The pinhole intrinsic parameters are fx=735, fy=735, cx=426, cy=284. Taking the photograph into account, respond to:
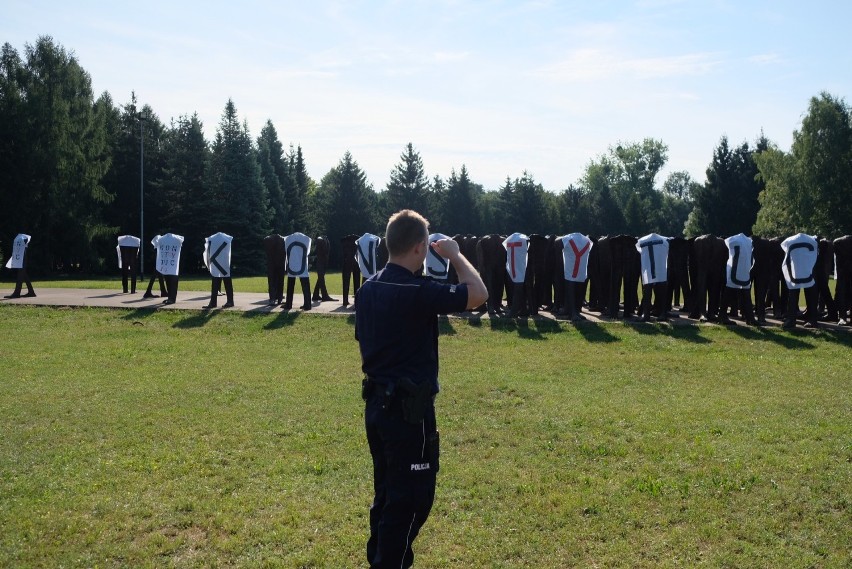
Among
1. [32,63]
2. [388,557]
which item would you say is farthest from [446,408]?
[32,63]

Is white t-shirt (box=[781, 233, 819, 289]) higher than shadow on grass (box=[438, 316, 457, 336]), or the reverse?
white t-shirt (box=[781, 233, 819, 289])

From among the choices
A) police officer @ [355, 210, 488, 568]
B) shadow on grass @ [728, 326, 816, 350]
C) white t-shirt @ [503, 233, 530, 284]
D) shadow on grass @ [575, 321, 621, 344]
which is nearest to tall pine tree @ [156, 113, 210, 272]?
white t-shirt @ [503, 233, 530, 284]

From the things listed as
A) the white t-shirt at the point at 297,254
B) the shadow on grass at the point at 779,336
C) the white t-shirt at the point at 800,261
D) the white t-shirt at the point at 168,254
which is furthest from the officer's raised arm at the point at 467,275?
the white t-shirt at the point at 168,254

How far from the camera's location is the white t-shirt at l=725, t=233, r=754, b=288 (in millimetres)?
15219

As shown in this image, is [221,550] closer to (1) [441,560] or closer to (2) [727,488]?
(1) [441,560]

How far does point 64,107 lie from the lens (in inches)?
1766

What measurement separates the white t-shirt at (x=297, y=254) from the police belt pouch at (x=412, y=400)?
14795mm

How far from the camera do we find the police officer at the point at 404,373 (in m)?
3.96

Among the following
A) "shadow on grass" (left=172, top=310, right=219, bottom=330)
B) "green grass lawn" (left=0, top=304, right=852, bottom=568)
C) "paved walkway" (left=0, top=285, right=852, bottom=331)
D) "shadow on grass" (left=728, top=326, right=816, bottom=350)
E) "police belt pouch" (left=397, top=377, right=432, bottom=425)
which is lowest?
"green grass lawn" (left=0, top=304, right=852, bottom=568)

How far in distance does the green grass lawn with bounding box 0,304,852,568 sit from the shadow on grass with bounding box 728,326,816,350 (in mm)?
602

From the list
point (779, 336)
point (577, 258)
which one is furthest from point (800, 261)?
point (577, 258)

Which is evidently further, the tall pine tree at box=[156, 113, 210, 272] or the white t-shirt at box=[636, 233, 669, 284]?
the tall pine tree at box=[156, 113, 210, 272]

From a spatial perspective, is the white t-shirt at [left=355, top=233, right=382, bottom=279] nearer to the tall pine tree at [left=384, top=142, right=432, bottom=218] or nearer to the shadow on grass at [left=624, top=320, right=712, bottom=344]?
the shadow on grass at [left=624, top=320, right=712, bottom=344]

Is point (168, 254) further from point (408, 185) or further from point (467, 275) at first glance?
point (408, 185)
